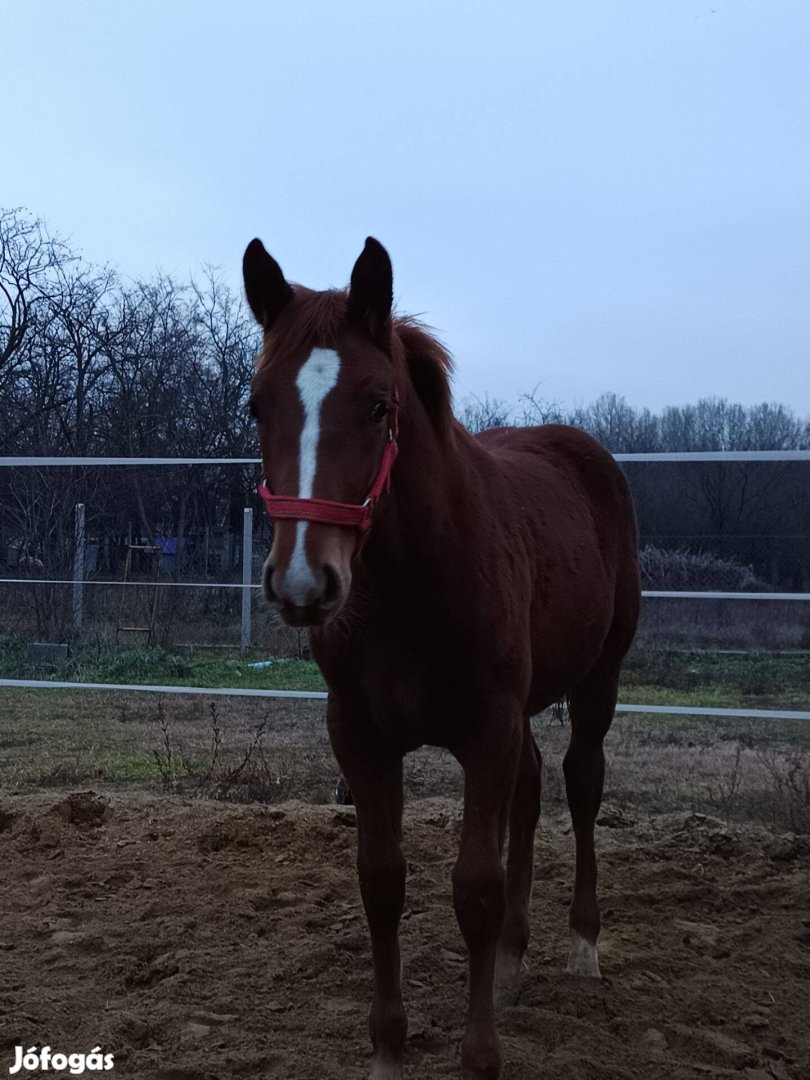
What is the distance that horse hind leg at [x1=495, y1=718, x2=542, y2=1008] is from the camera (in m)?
3.35

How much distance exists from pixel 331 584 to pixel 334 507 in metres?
0.19

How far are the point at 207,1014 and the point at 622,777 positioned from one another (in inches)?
159

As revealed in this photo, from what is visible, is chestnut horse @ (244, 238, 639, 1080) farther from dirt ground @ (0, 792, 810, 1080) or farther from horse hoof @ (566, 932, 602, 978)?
horse hoof @ (566, 932, 602, 978)

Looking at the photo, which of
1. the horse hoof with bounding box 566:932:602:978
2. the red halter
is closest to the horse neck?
the red halter

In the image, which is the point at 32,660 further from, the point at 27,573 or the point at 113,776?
the point at 113,776

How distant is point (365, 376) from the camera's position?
2.26 m

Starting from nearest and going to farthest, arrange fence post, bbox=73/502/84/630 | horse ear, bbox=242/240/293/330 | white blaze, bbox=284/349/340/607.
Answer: white blaze, bbox=284/349/340/607 → horse ear, bbox=242/240/293/330 → fence post, bbox=73/502/84/630

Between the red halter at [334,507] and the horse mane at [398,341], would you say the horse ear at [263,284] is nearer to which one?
the horse mane at [398,341]

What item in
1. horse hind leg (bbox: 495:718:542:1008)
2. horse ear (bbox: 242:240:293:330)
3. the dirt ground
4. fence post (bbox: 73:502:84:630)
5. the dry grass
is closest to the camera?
horse ear (bbox: 242:240:293:330)

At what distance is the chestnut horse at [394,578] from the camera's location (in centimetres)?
215

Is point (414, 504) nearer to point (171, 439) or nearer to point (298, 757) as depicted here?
point (298, 757)

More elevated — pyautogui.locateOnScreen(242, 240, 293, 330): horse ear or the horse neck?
pyautogui.locateOnScreen(242, 240, 293, 330): horse ear

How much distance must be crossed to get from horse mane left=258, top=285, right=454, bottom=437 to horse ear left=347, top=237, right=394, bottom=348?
0.13 feet

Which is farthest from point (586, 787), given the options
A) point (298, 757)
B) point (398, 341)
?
point (298, 757)
